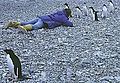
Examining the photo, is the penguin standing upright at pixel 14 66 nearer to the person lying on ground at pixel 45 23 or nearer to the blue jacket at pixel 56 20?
the person lying on ground at pixel 45 23

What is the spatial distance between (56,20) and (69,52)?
352 centimetres

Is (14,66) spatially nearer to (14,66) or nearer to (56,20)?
(14,66)

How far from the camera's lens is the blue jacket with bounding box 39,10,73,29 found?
37.8 ft

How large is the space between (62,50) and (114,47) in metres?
1.37

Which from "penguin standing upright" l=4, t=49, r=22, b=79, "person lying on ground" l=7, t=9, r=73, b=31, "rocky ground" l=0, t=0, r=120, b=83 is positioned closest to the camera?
"penguin standing upright" l=4, t=49, r=22, b=79

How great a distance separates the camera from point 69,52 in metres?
8.38

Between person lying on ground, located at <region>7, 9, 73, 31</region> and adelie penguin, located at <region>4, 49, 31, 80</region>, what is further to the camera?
person lying on ground, located at <region>7, 9, 73, 31</region>

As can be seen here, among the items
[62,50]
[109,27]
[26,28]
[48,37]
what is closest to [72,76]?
[62,50]

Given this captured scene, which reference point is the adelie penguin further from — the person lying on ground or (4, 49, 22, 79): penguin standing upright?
the person lying on ground

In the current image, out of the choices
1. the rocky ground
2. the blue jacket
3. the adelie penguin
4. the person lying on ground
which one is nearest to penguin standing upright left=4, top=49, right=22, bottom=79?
the adelie penguin

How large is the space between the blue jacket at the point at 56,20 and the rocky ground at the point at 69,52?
23cm

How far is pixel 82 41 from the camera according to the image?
967 centimetres

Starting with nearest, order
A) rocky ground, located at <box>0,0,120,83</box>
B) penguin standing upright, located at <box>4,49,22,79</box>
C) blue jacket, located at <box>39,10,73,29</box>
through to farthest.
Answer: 1. penguin standing upright, located at <box>4,49,22,79</box>
2. rocky ground, located at <box>0,0,120,83</box>
3. blue jacket, located at <box>39,10,73,29</box>

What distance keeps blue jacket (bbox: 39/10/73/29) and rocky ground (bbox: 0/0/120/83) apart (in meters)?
0.23
